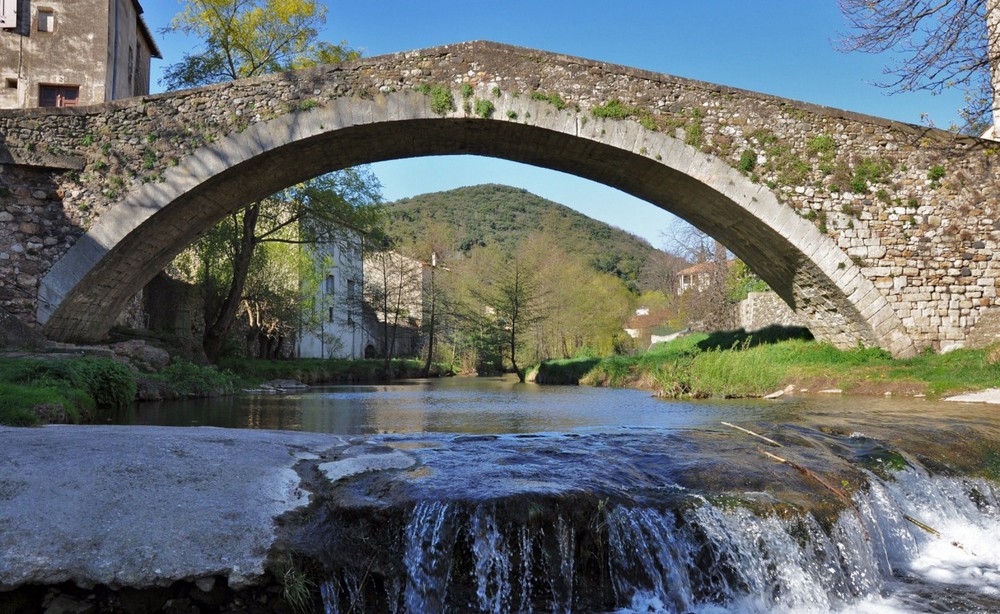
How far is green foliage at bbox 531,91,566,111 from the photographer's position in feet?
35.7

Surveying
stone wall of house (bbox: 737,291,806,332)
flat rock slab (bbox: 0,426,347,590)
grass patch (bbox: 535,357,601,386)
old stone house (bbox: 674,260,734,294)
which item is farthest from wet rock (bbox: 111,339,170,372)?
old stone house (bbox: 674,260,734,294)

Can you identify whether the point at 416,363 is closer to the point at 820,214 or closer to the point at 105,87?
the point at 105,87

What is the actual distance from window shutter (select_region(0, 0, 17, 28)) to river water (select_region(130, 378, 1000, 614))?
17.7 metres

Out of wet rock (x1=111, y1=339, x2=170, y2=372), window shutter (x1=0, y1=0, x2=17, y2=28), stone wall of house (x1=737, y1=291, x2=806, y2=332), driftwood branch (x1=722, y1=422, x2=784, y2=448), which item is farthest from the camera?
window shutter (x1=0, y1=0, x2=17, y2=28)

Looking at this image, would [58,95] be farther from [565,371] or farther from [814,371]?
[814,371]

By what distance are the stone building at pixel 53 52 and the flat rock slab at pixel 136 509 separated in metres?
16.5

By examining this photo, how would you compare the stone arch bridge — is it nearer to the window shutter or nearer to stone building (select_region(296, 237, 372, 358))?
the window shutter

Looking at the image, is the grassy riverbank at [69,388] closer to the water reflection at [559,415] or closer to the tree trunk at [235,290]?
the water reflection at [559,415]

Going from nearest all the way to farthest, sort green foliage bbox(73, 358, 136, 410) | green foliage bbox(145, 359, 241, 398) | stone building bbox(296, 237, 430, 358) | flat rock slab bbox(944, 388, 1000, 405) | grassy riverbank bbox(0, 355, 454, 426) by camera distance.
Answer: grassy riverbank bbox(0, 355, 454, 426), flat rock slab bbox(944, 388, 1000, 405), green foliage bbox(73, 358, 136, 410), green foliage bbox(145, 359, 241, 398), stone building bbox(296, 237, 430, 358)

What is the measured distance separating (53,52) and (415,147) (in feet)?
36.0

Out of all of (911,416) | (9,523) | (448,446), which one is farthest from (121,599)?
(911,416)

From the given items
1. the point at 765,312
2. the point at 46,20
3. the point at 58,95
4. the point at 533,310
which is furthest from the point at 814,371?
the point at 46,20

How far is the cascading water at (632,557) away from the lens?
285cm

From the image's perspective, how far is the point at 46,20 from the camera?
17.3 m
